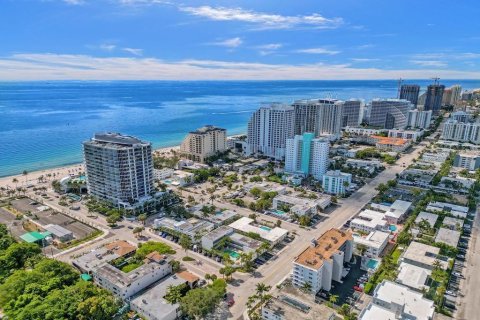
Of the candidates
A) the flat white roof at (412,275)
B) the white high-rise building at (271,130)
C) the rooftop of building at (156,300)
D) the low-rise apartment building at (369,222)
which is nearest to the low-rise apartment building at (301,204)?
the low-rise apartment building at (369,222)

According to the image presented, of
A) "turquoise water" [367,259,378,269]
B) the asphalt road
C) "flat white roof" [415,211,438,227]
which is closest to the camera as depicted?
the asphalt road

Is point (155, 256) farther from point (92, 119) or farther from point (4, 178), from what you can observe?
point (92, 119)

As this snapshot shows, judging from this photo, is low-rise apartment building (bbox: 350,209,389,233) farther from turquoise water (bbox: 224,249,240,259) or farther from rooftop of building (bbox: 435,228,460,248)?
turquoise water (bbox: 224,249,240,259)

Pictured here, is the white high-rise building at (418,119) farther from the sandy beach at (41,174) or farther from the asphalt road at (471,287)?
the sandy beach at (41,174)

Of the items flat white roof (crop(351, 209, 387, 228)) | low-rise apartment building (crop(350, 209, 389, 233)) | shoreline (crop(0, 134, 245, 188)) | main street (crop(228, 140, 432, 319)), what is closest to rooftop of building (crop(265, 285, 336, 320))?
main street (crop(228, 140, 432, 319))

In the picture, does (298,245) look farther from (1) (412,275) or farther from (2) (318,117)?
(2) (318,117)

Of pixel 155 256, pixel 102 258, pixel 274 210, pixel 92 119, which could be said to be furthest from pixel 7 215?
pixel 92 119

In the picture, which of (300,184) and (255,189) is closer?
(255,189)
